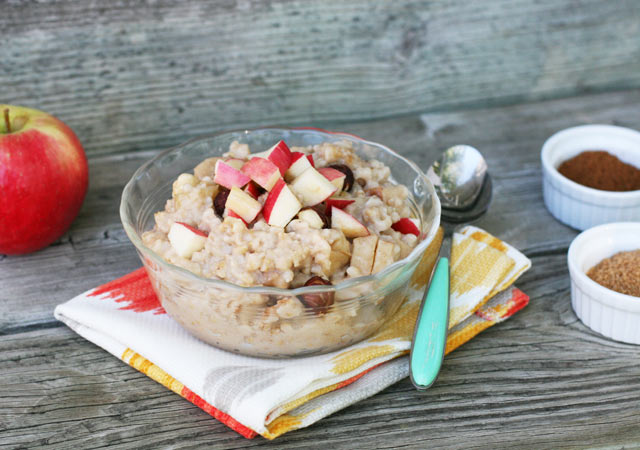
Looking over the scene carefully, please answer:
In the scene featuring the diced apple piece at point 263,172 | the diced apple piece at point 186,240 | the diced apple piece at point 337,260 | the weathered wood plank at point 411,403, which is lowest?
the weathered wood plank at point 411,403

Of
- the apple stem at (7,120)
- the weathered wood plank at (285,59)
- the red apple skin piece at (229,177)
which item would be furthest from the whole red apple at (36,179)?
the red apple skin piece at (229,177)

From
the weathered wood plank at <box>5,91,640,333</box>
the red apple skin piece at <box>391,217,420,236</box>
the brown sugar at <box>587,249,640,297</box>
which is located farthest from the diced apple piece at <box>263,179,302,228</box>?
the brown sugar at <box>587,249,640,297</box>

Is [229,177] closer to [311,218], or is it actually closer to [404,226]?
[311,218]

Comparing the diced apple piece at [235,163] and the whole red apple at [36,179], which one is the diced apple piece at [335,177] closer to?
the diced apple piece at [235,163]

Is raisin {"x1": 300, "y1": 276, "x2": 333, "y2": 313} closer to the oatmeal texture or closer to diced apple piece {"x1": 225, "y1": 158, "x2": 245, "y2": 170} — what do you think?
the oatmeal texture

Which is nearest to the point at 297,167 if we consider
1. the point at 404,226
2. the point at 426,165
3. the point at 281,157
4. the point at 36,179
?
the point at 281,157

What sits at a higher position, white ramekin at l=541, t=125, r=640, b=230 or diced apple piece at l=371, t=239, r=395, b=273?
diced apple piece at l=371, t=239, r=395, b=273
